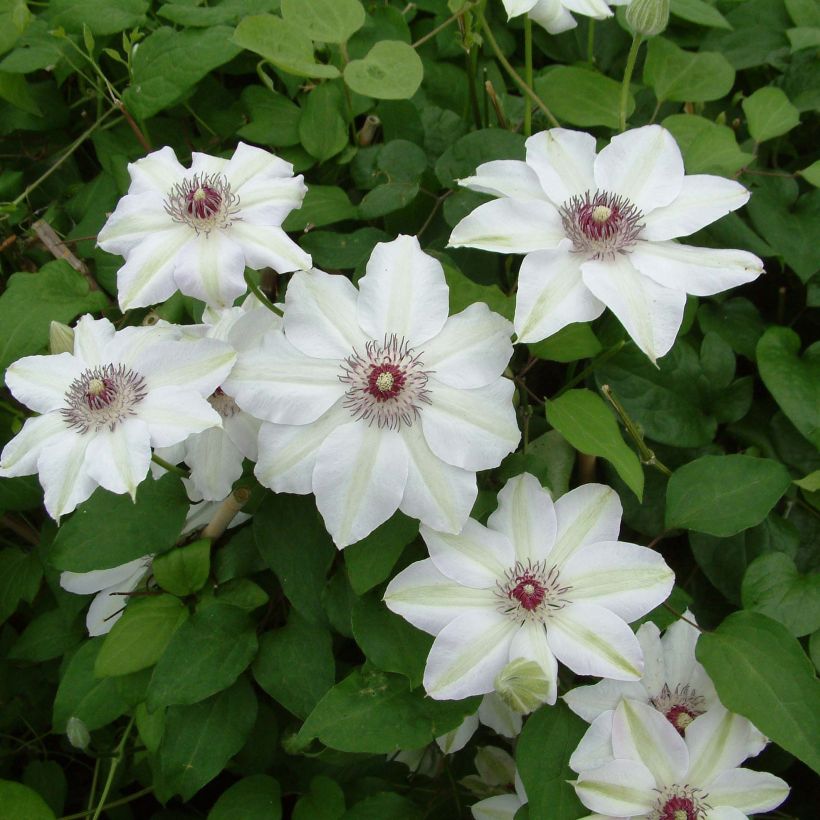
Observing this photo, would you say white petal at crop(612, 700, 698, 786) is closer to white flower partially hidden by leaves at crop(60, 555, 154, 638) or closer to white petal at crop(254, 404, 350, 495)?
white petal at crop(254, 404, 350, 495)

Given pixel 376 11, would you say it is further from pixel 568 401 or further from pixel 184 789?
A: pixel 184 789

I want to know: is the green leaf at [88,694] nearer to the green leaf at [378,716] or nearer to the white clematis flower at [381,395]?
the green leaf at [378,716]

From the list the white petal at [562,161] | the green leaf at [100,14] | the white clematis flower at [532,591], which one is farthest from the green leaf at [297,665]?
the green leaf at [100,14]

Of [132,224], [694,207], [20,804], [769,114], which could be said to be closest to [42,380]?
[132,224]

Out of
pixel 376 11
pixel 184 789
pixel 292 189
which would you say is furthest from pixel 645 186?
pixel 184 789

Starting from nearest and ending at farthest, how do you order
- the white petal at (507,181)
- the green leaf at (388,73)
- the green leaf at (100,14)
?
the white petal at (507,181) → the green leaf at (388,73) → the green leaf at (100,14)

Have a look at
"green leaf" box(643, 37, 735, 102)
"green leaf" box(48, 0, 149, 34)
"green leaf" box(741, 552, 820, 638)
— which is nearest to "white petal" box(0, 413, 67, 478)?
"green leaf" box(48, 0, 149, 34)
